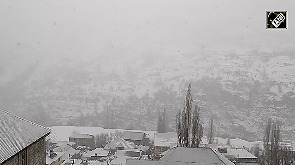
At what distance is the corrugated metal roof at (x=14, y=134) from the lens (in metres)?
9.51

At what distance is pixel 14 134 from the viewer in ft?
A: 35.2

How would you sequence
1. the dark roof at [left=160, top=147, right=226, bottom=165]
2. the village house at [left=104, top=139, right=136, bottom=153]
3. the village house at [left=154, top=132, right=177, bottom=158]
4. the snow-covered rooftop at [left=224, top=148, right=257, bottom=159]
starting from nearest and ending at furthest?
→ the dark roof at [left=160, top=147, right=226, bottom=165] < the snow-covered rooftop at [left=224, top=148, right=257, bottom=159] < the village house at [left=154, top=132, right=177, bottom=158] < the village house at [left=104, top=139, right=136, bottom=153]

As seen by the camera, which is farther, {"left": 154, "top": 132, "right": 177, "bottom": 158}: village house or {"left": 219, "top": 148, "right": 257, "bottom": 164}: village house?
{"left": 154, "top": 132, "right": 177, "bottom": 158}: village house

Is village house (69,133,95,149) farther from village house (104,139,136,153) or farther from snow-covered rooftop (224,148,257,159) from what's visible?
snow-covered rooftop (224,148,257,159)

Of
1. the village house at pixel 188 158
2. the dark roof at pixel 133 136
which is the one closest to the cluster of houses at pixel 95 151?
the dark roof at pixel 133 136

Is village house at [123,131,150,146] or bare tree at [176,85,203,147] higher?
bare tree at [176,85,203,147]

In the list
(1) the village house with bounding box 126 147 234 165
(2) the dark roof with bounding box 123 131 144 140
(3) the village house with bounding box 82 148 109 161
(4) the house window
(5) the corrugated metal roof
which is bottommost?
(3) the village house with bounding box 82 148 109 161

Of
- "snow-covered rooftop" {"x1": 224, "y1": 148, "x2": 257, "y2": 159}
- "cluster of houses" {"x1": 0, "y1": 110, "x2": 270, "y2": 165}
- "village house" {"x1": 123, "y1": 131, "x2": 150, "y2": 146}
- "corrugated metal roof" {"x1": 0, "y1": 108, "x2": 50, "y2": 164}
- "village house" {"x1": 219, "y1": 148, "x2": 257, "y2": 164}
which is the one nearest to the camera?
"corrugated metal roof" {"x1": 0, "y1": 108, "x2": 50, "y2": 164}

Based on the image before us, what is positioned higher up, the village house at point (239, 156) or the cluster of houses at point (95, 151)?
the village house at point (239, 156)

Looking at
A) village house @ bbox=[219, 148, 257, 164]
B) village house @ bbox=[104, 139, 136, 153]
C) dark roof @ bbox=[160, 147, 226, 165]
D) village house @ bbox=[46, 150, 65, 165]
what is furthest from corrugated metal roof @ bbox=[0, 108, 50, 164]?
village house @ bbox=[104, 139, 136, 153]

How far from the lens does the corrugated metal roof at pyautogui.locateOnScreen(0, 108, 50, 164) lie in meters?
9.51

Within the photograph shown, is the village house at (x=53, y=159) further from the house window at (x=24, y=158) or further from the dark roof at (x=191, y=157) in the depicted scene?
the house window at (x=24, y=158)

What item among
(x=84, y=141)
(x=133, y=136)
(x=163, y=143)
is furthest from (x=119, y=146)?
(x=84, y=141)

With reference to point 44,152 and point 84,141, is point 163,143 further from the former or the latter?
point 44,152
